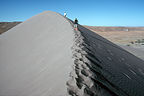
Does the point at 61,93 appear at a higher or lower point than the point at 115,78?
higher

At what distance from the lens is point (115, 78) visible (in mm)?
3021

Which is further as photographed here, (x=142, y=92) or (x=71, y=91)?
(x=142, y=92)

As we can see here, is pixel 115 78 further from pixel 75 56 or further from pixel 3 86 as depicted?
pixel 3 86

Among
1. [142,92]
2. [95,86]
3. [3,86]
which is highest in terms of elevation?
[95,86]

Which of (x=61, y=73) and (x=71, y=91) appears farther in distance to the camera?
(x=61, y=73)

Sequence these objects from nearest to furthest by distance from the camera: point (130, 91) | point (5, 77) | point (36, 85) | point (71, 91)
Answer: point (71, 91) → point (36, 85) → point (130, 91) → point (5, 77)

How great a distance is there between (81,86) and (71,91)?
0.64 feet

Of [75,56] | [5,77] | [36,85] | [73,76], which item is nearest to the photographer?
[73,76]

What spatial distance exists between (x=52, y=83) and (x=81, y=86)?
56 cm

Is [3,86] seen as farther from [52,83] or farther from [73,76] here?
[73,76]

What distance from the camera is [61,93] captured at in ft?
6.02

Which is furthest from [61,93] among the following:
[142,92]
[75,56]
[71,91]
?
[142,92]

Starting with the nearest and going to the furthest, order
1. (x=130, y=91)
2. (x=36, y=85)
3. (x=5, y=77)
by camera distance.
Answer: (x=36, y=85), (x=130, y=91), (x=5, y=77)

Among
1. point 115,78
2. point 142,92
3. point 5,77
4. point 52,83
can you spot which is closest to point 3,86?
point 5,77
